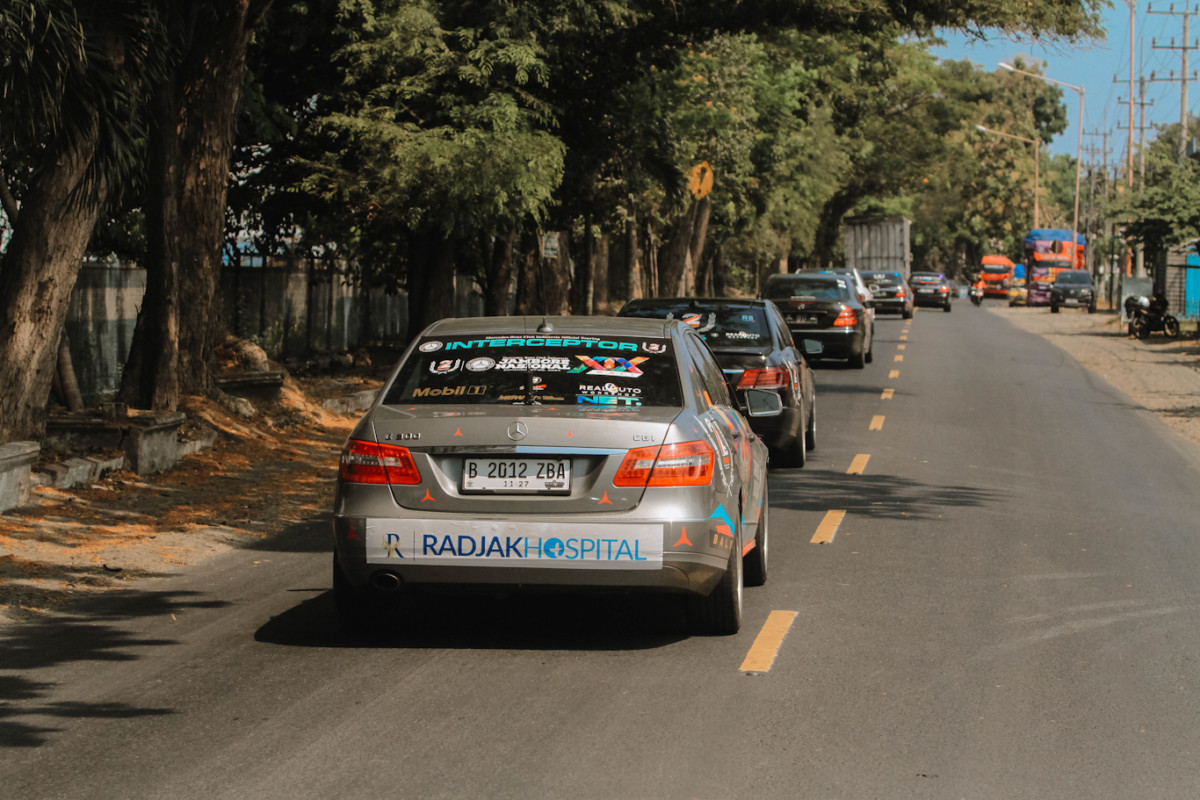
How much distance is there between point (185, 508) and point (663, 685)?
607cm

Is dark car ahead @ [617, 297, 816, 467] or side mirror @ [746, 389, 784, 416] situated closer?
side mirror @ [746, 389, 784, 416]

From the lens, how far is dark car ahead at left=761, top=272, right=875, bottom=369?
26406 mm

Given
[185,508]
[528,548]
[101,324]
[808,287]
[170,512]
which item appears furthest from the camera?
[808,287]

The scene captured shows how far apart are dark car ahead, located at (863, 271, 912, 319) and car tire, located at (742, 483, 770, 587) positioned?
4116 centimetres

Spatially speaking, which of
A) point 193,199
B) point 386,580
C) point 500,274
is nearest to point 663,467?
point 386,580

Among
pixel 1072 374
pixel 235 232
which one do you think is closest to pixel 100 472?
pixel 235 232

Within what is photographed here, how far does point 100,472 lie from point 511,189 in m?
8.59

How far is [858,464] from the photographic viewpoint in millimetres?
14477

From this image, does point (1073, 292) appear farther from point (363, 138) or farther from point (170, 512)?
point (170, 512)

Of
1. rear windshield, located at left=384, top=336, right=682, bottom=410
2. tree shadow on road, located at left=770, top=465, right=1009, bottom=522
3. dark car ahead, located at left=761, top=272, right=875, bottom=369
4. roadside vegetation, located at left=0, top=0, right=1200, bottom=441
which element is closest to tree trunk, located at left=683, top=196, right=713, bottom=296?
roadside vegetation, located at left=0, top=0, right=1200, bottom=441

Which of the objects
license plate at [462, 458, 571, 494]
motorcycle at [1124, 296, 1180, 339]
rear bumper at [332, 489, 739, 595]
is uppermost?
motorcycle at [1124, 296, 1180, 339]

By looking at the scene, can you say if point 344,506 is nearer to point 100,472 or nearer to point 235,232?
point 100,472

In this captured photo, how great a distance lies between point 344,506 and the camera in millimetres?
6578

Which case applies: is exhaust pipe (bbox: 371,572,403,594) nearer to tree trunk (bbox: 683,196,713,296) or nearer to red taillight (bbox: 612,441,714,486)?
red taillight (bbox: 612,441,714,486)
